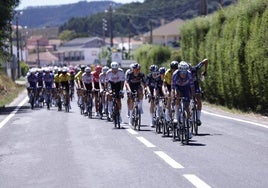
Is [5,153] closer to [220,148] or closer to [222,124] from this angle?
[220,148]

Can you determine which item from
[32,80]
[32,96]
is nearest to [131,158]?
[32,96]

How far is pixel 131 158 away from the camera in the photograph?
12.9m

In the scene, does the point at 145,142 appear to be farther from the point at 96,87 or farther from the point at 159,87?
the point at 96,87

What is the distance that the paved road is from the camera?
10375 millimetres

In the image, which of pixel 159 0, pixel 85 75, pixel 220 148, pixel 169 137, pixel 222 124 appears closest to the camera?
pixel 220 148

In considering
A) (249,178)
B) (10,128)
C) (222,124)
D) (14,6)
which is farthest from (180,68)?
(14,6)

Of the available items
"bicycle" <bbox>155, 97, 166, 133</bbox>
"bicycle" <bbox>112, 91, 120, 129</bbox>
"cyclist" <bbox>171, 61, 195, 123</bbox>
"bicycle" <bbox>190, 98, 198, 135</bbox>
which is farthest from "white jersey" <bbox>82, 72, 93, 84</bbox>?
"cyclist" <bbox>171, 61, 195, 123</bbox>

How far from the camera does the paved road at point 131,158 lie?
34.0 ft

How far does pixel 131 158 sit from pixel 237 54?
15234 millimetres

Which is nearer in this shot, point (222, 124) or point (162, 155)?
point (162, 155)

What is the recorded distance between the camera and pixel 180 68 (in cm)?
1500

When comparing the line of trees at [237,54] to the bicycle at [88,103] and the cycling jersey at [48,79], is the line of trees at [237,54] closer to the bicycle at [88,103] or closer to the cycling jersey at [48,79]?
the bicycle at [88,103]

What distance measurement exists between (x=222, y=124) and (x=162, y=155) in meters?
8.15

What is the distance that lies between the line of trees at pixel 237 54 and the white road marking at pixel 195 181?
13.8m
